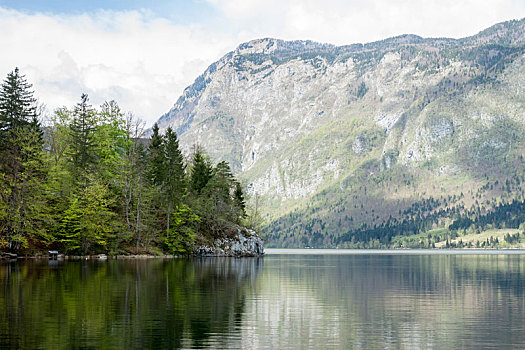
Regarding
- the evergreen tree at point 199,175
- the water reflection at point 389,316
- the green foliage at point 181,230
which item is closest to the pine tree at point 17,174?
the green foliage at point 181,230

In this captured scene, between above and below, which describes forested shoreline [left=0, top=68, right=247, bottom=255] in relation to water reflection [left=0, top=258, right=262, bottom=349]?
above

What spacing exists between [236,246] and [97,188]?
40649 mm

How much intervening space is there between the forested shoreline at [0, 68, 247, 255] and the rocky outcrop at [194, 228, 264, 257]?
1673 mm

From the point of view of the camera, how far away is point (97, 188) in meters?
92.9

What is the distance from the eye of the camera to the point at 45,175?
3666 inches

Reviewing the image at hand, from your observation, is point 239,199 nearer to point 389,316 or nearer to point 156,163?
point 156,163

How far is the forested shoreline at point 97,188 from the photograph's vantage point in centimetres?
8356

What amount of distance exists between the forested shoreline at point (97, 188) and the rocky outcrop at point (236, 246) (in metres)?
1.67

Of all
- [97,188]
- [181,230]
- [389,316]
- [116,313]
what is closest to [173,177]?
[181,230]

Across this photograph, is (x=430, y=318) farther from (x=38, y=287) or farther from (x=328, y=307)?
(x=38, y=287)

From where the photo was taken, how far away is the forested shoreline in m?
83.6

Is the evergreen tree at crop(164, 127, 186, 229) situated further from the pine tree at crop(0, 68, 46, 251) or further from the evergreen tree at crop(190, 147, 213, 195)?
the pine tree at crop(0, 68, 46, 251)

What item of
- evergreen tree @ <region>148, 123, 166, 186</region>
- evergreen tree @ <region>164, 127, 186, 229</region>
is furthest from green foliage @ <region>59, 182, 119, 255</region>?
evergreen tree @ <region>148, 123, 166, 186</region>

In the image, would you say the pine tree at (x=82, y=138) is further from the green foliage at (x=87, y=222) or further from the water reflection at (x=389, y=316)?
the water reflection at (x=389, y=316)
